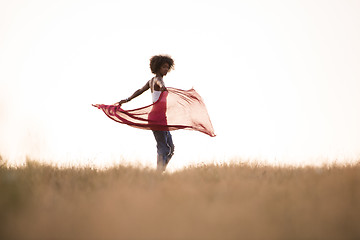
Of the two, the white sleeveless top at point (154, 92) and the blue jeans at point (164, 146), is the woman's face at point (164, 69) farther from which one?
the blue jeans at point (164, 146)

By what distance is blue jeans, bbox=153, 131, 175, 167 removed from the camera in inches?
248

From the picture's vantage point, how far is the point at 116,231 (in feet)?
9.23

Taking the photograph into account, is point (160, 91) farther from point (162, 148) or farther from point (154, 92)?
point (162, 148)

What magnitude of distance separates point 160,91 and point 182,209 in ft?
11.2

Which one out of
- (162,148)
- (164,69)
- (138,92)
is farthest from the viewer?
(138,92)

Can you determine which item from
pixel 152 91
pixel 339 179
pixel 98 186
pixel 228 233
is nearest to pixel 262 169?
pixel 339 179

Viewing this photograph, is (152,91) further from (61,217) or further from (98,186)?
(61,217)

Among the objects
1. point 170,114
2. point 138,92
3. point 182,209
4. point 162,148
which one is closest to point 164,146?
point 162,148

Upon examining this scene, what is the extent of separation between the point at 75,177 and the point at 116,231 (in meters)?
2.87

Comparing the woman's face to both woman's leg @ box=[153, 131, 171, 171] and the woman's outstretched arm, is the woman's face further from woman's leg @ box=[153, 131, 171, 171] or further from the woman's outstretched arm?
woman's leg @ box=[153, 131, 171, 171]

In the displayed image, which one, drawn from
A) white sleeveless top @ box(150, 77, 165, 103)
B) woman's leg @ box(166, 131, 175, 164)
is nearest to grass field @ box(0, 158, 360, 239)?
woman's leg @ box(166, 131, 175, 164)

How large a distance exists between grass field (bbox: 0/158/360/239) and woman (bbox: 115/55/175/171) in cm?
130

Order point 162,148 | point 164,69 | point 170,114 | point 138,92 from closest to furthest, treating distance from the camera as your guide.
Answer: point 162,148, point 164,69, point 138,92, point 170,114

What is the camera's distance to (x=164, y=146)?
636 centimetres
